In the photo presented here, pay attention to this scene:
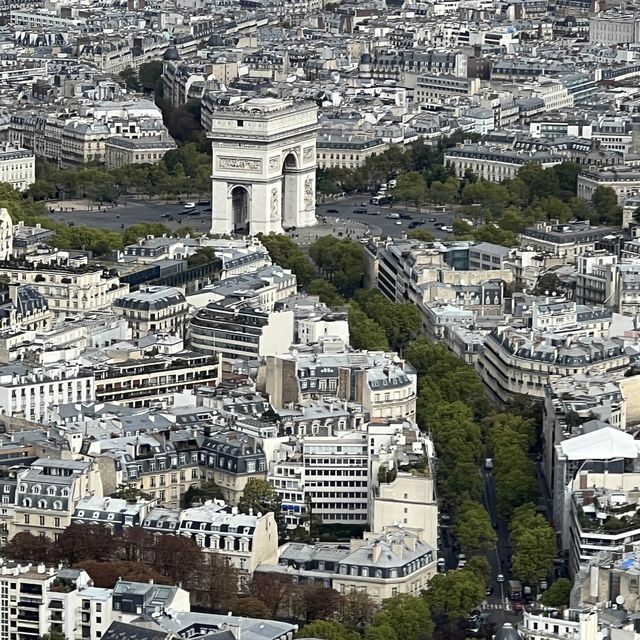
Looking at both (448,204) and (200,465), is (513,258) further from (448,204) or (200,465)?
(200,465)

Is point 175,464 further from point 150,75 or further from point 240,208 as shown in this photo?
point 150,75

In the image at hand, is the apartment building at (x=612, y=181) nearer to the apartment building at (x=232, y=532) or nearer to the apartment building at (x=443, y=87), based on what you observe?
the apartment building at (x=443, y=87)

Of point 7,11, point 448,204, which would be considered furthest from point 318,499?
point 7,11

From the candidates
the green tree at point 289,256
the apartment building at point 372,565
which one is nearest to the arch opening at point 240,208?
the green tree at point 289,256

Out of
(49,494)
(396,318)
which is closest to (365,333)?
(396,318)

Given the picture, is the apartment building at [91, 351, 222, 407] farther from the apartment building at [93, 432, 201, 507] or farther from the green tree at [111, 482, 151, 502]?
the green tree at [111, 482, 151, 502]

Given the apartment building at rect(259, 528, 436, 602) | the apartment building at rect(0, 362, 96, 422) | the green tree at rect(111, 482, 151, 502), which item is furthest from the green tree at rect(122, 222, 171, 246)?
the apartment building at rect(259, 528, 436, 602)
